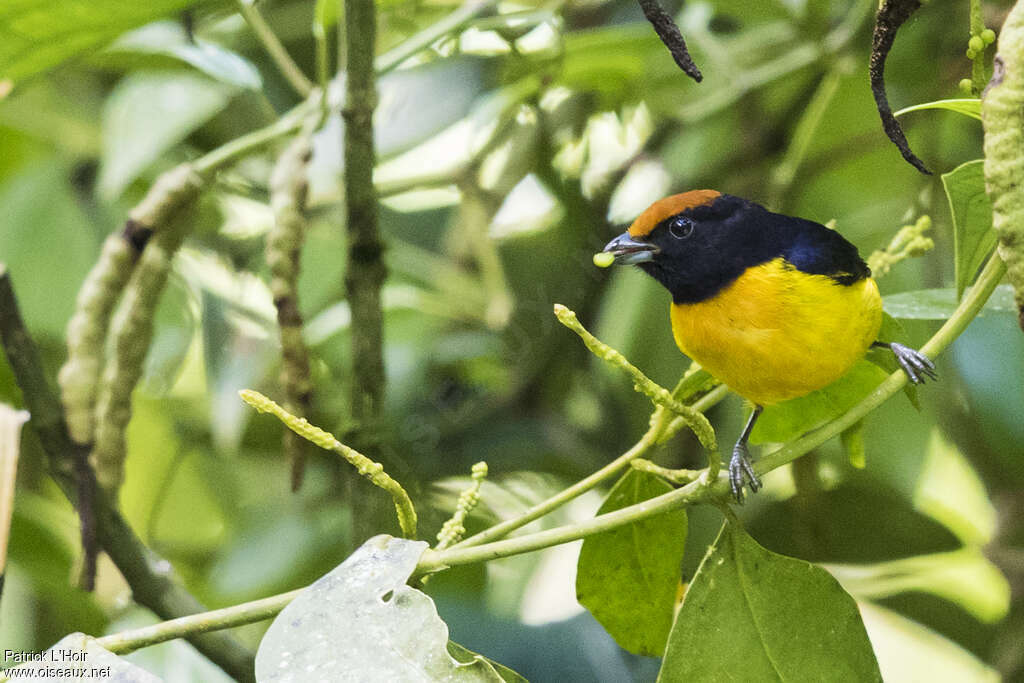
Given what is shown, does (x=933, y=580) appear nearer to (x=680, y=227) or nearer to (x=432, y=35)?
(x=680, y=227)

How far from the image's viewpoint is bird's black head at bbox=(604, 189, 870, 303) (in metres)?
1.18

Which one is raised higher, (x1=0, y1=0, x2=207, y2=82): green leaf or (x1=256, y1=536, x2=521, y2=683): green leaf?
(x1=0, y1=0, x2=207, y2=82): green leaf

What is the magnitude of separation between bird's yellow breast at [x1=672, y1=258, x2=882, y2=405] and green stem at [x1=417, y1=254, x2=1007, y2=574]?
0.21m

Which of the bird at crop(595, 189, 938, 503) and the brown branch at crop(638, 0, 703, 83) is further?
the bird at crop(595, 189, 938, 503)

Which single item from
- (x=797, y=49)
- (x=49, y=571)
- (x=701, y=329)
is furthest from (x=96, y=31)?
(x=797, y=49)

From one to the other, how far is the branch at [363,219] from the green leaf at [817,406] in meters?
0.47

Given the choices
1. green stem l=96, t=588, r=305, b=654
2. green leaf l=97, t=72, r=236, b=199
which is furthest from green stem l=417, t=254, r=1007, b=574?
green leaf l=97, t=72, r=236, b=199

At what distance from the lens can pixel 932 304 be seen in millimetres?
887

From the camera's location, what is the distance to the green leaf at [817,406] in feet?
3.13

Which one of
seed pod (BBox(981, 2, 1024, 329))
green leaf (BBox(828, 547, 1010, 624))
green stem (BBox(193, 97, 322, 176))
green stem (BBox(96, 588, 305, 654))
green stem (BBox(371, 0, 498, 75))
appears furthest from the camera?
green leaf (BBox(828, 547, 1010, 624))

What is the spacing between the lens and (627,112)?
1.95m

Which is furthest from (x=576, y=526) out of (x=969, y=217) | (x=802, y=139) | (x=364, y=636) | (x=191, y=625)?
(x=802, y=139)

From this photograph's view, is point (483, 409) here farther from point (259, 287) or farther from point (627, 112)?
point (627, 112)

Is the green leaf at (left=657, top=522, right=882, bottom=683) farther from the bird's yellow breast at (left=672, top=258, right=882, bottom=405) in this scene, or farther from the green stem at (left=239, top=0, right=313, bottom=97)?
the green stem at (left=239, top=0, right=313, bottom=97)
